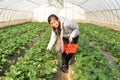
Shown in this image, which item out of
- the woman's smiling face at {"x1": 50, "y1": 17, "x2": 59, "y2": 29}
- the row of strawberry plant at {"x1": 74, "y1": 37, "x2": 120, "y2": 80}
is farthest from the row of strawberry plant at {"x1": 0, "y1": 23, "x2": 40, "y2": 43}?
the woman's smiling face at {"x1": 50, "y1": 17, "x2": 59, "y2": 29}

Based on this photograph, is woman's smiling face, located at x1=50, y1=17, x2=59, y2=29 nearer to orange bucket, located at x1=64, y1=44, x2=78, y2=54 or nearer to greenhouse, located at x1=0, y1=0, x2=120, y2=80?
greenhouse, located at x1=0, y1=0, x2=120, y2=80

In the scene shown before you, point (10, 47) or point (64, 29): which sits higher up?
point (64, 29)

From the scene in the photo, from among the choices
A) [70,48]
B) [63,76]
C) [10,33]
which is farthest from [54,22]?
[10,33]

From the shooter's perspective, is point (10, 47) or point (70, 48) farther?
point (10, 47)

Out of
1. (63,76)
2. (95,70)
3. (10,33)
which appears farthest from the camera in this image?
(10,33)

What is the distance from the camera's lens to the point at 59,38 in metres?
5.16

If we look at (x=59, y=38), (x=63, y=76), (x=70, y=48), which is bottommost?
(x=63, y=76)

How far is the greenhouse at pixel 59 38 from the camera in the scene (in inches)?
173

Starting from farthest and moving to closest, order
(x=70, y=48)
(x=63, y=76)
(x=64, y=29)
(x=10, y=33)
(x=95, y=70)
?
(x=10, y=33) < (x=63, y=76) < (x=70, y=48) < (x=64, y=29) < (x=95, y=70)

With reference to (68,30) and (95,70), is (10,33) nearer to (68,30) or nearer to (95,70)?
(68,30)

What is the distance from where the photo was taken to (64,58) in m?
5.80

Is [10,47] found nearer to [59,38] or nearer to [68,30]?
[59,38]

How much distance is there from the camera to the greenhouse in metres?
4.40

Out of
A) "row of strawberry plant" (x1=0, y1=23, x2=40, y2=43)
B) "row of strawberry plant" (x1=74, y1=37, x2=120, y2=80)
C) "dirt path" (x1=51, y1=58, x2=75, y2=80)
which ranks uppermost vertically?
"row of strawberry plant" (x1=0, y1=23, x2=40, y2=43)
